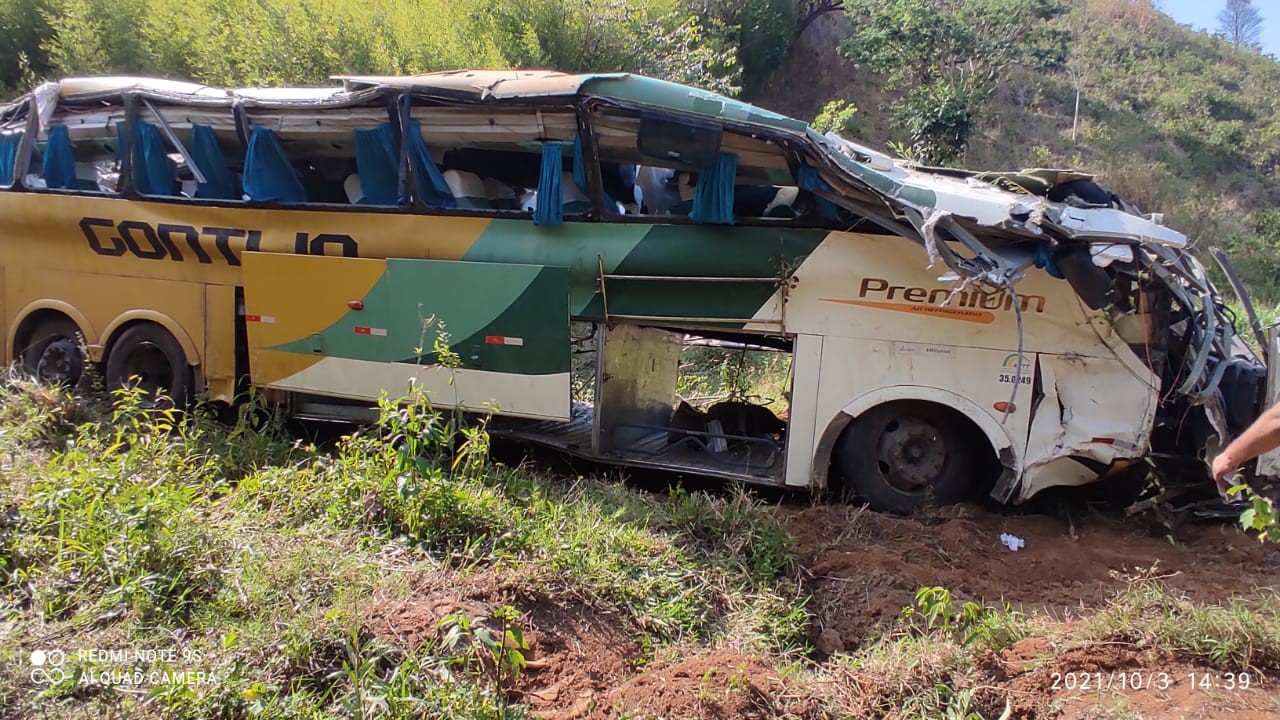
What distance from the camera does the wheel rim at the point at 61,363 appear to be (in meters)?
6.70

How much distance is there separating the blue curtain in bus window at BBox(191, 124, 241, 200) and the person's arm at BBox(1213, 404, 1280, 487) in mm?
6395

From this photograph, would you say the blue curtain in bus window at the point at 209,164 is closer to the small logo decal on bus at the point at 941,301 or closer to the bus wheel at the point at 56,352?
the bus wheel at the point at 56,352

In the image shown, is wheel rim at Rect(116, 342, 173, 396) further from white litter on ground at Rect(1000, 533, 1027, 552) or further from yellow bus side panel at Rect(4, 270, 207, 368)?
white litter on ground at Rect(1000, 533, 1027, 552)

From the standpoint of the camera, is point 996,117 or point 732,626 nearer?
point 732,626

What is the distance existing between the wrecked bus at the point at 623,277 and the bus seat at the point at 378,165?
0.02m

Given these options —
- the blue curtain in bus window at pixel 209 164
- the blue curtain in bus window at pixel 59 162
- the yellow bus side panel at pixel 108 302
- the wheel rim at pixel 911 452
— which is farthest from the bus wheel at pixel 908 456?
the blue curtain in bus window at pixel 59 162

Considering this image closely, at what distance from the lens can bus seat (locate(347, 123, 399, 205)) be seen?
227 inches

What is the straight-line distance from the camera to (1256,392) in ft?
16.0

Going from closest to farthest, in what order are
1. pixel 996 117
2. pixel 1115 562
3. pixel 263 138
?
1. pixel 1115 562
2. pixel 263 138
3. pixel 996 117

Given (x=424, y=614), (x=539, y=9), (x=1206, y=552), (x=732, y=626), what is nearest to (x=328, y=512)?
(x=424, y=614)

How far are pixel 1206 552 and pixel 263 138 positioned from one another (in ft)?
22.5

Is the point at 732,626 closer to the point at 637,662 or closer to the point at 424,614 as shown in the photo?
the point at 637,662

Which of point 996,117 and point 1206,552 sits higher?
point 996,117

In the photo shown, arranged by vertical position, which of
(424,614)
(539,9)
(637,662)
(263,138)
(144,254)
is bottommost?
Result: (637,662)
